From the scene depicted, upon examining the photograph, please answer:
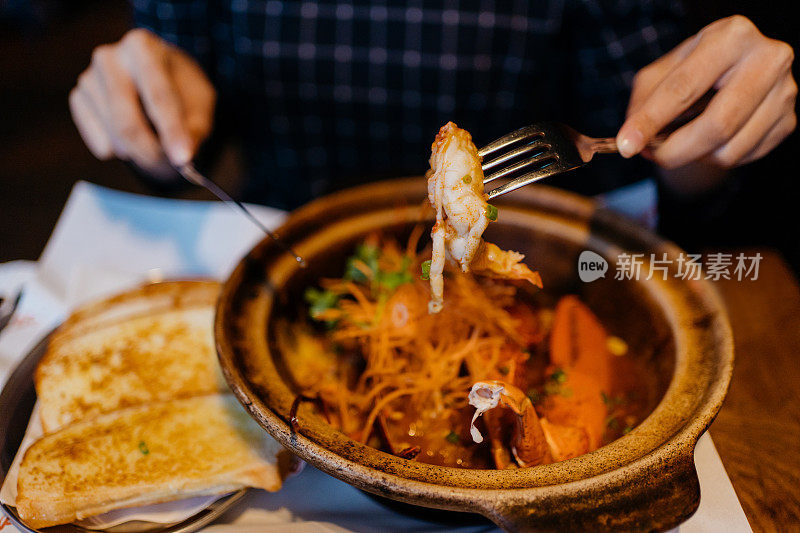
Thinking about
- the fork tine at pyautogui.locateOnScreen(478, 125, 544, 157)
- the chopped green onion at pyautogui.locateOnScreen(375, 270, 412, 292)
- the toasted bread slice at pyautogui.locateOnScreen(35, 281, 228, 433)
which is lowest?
the toasted bread slice at pyautogui.locateOnScreen(35, 281, 228, 433)

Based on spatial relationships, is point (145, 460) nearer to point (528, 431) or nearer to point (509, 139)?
point (528, 431)

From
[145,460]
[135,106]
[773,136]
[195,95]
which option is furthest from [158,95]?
[773,136]

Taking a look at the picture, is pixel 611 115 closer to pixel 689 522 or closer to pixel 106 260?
pixel 689 522

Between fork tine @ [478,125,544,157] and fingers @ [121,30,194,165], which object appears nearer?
fork tine @ [478,125,544,157]

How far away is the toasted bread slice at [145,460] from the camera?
122cm

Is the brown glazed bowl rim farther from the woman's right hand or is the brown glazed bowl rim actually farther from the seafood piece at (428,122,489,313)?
the woman's right hand

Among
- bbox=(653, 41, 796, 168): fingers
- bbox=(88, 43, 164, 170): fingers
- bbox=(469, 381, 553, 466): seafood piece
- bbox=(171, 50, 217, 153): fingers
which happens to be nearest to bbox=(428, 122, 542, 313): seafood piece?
bbox=(469, 381, 553, 466): seafood piece

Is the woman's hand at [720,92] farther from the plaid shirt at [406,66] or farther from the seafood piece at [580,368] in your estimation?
the plaid shirt at [406,66]

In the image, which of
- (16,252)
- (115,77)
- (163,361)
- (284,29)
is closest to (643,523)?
(163,361)

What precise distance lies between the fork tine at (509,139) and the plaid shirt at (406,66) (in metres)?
0.81

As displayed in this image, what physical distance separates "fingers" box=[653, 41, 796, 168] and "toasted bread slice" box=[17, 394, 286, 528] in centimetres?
125

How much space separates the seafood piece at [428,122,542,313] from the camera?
1005 millimetres

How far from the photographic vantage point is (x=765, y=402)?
1543mm

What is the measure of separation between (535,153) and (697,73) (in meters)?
0.45
